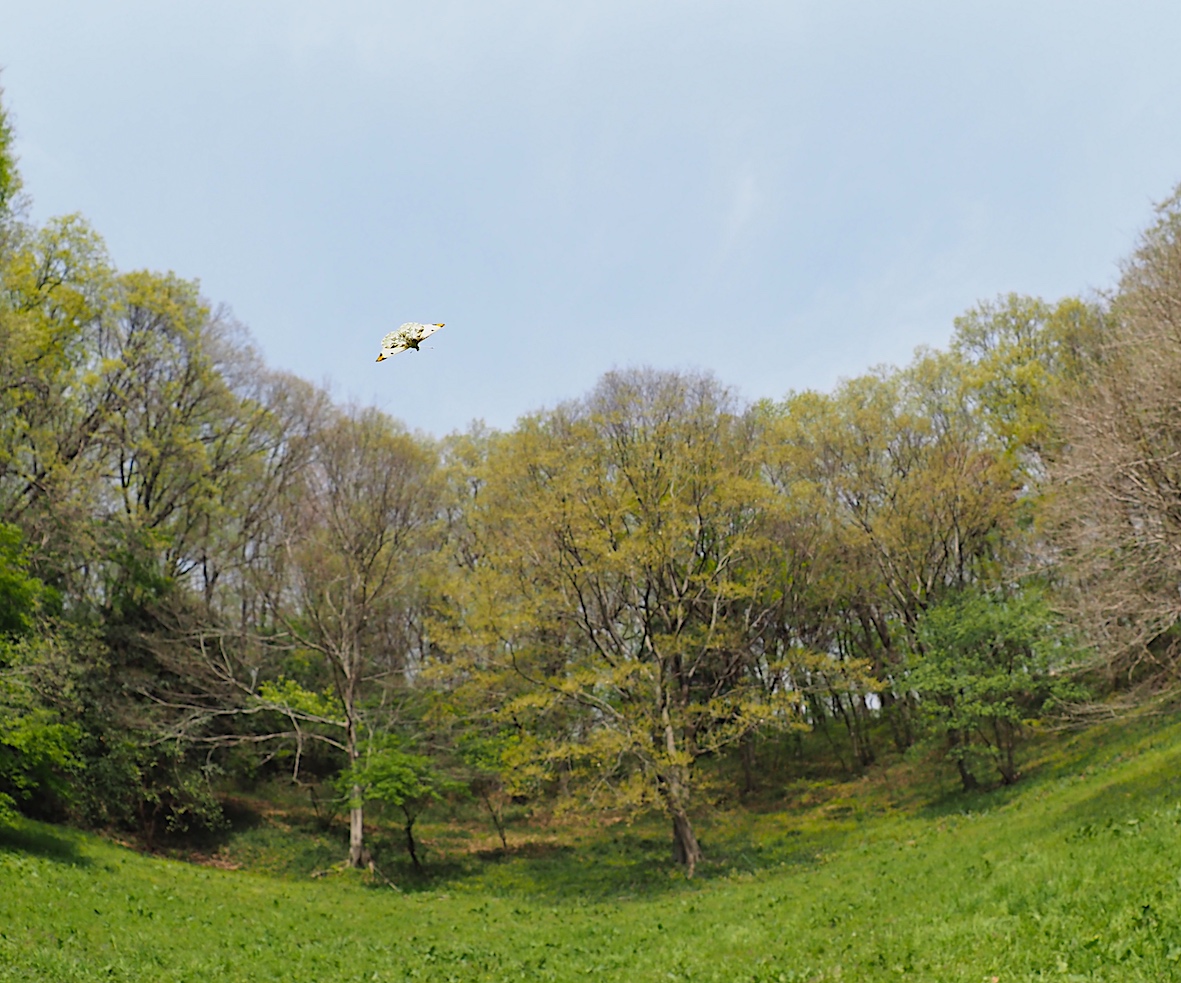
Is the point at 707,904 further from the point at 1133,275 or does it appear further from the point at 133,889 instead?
the point at 1133,275

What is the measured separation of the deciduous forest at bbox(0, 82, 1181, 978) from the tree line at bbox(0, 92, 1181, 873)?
144 millimetres

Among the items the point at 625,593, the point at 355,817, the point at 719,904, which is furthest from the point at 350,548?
the point at 719,904

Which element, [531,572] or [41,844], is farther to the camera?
[531,572]

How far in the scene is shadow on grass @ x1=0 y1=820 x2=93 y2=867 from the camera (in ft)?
53.9

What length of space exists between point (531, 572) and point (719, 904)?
10566 millimetres

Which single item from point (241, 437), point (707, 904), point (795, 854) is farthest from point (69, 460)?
point (795, 854)

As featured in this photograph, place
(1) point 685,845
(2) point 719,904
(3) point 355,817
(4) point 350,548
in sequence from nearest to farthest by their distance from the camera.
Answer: (2) point 719,904 → (1) point 685,845 → (3) point 355,817 → (4) point 350,548

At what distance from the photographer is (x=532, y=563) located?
23.3 meters

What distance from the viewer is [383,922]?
54.8 ft

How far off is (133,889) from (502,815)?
56.3ft

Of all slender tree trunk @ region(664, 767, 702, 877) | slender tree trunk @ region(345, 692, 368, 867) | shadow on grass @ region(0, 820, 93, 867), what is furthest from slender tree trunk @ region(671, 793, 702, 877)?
shadow on grass @ region(0, 820, 93, 867)

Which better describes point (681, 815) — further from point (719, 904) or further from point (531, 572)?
point (531, 572)

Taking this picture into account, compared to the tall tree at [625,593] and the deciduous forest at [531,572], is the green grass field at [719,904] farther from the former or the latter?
the tall tree at [625,593]

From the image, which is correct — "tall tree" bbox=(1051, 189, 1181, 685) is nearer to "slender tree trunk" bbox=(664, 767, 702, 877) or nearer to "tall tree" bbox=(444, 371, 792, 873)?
"tall tree" bbox=(444, 371, 792, 873)
